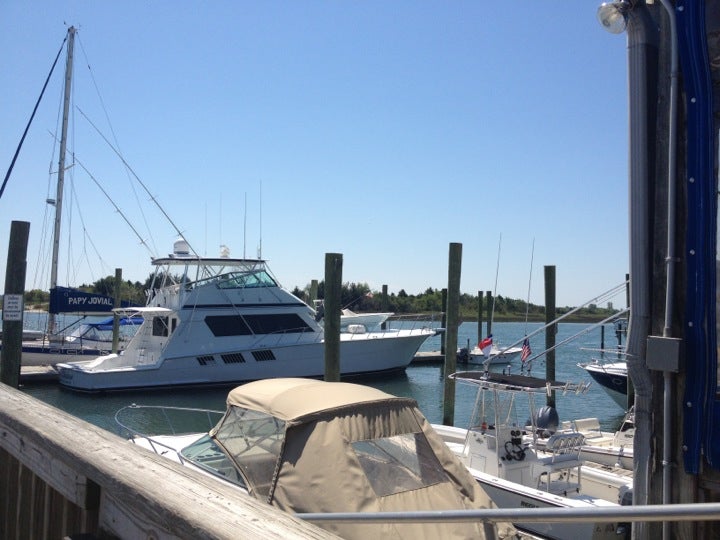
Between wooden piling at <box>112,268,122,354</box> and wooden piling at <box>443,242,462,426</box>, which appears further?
wooden piling at <box>112,268,122,354</box>

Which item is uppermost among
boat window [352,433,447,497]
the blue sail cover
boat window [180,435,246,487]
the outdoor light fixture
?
the outdoor light fixture

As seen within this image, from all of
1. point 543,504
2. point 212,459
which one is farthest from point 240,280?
point 212,459

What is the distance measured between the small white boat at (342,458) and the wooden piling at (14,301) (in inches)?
247

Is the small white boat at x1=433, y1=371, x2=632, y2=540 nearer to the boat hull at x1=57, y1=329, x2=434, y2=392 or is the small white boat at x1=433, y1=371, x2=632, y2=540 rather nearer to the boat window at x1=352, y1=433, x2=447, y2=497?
the boat window at x1=352, y1=433, x2=447, y2=497

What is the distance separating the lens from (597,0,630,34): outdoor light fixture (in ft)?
12.8

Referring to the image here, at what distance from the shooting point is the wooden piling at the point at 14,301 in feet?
34.8

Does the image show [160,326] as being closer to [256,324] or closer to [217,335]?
[217,335]

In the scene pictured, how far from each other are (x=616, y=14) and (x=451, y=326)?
1336 cm

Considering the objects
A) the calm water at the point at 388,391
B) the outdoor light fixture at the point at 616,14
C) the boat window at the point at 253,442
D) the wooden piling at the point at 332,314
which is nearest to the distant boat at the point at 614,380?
the calm water at the point at 388,391

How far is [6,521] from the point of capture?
9.35 ft

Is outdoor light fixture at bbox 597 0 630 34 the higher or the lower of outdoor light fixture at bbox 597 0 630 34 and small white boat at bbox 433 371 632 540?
the higher


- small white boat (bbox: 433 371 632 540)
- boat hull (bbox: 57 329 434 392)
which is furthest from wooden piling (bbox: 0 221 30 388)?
boat hull (bbox: 57 329 434 392)

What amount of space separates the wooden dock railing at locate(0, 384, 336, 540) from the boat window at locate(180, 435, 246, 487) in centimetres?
271

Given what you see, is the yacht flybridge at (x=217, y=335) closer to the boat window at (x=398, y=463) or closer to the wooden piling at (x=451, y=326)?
the wooden piling at (x=451, y=326)
